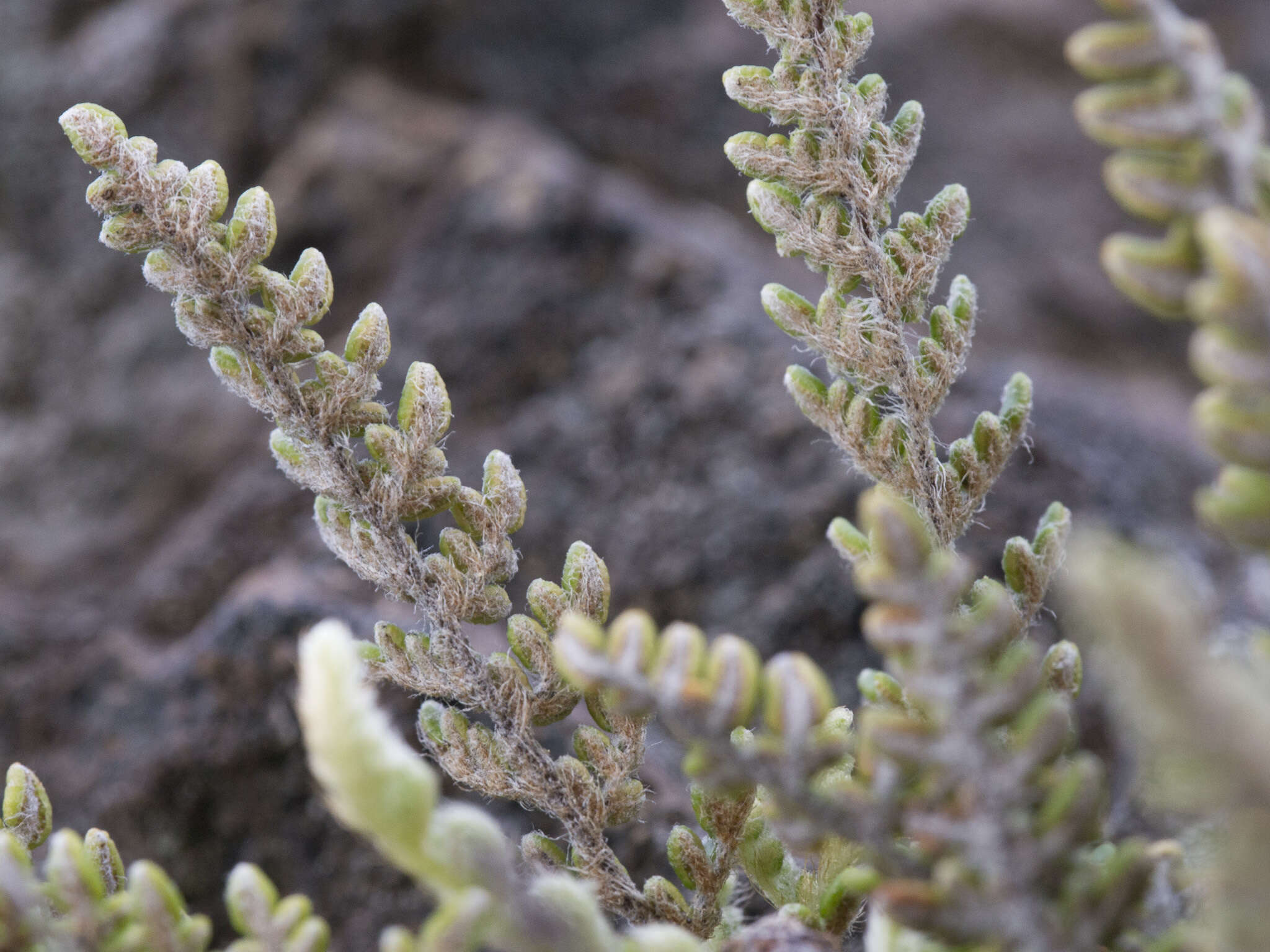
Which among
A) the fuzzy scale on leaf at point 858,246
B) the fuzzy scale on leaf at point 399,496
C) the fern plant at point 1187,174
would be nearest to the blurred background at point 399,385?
the fuzzy scale on leaf at point 399,496

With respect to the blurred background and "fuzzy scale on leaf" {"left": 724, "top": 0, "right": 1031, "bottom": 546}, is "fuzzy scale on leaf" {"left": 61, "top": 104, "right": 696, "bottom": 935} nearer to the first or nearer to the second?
"fuzzy scale on leaf" {"left": 724, "top": 0, "right": 1031, "bottom": 546}

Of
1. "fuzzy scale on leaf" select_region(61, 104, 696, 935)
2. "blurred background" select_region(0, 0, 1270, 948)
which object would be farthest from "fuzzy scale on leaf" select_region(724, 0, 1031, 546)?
"blurred background" select_region(0, 0, 1270, 948)

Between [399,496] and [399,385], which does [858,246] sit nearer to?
[399,496]

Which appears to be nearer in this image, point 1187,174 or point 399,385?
point 1187,174

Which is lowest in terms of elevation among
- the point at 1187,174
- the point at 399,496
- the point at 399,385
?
the point at 399,496

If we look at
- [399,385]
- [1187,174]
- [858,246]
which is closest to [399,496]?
[858,246]

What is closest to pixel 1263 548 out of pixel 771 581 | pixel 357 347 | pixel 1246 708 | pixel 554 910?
pixel 1246 708
